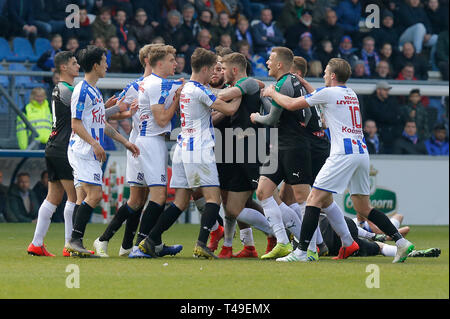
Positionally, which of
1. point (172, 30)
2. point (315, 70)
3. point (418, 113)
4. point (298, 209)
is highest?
point (172, 30)

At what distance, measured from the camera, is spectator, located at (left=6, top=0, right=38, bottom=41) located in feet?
61.9

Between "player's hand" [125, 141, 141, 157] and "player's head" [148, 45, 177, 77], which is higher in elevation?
"player's head" [148, 45, 177, 77]

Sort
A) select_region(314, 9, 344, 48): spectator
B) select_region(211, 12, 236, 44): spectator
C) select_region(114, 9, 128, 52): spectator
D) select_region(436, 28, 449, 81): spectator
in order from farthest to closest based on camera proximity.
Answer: select_region(436, 28, 449, 81): spectator → select_region(314, 9, 344, 48): spectator → select_region(211, 12, 236, 44): spectator → select_region(114, 9, 128, 52): spectator

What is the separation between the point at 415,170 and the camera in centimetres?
1922

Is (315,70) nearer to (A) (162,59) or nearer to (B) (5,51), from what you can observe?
(B) (5,51)

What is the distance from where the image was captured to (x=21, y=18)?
19047 mm

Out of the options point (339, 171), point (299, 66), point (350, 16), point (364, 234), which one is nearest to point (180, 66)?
point (350, 16)

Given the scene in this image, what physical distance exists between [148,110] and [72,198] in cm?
131

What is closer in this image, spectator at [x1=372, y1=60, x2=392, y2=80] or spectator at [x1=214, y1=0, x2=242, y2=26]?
spectator at [x1=372, y1=60, x2=392, y2=80]

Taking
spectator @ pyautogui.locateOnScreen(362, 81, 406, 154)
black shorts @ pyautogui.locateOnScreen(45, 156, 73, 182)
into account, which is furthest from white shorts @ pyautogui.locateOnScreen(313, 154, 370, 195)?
spectator @ pyautogui.locateOnScreen(362, 81, 406, 154)

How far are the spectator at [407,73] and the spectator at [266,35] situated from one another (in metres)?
2.76

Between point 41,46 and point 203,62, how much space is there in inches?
383

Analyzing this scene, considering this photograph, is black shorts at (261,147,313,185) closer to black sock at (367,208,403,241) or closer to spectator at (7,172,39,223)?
black sock at (367,208,403,241)

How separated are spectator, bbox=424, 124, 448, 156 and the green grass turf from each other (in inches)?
358
